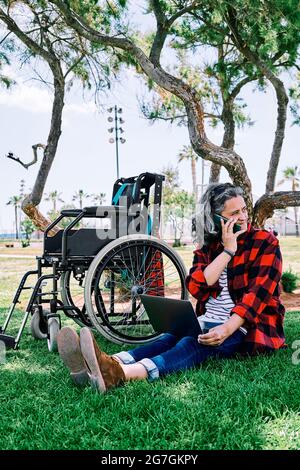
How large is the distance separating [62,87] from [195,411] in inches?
223

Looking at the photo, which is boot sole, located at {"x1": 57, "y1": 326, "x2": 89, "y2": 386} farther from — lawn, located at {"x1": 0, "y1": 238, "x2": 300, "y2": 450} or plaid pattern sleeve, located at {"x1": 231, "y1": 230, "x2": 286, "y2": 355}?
plaid pattern sleeve, located at {"x1": 231, "y1": 230, "x2": 286, "y2": 355}

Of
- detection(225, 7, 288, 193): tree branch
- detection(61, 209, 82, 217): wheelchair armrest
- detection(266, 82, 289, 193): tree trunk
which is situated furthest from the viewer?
detection(266, 82, 289, 193): tree trunk

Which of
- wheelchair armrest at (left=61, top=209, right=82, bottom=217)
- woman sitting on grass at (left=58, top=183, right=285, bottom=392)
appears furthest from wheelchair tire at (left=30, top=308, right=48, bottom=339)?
woman sitting on grass at (left=58, top=183, right=285, bottom=392)

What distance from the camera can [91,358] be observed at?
5.86 feet

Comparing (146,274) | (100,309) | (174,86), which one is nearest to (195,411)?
(100,309)

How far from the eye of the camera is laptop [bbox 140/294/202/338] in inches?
82.1

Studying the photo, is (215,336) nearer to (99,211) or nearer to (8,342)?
(99,211)

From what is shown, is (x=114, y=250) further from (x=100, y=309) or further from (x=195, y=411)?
(x=195, y=411)

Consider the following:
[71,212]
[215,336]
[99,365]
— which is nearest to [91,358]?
[99,365]

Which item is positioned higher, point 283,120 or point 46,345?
point 283,120

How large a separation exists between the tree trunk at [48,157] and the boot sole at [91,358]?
449 centimetres

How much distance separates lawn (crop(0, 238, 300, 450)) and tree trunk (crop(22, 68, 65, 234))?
4224mm

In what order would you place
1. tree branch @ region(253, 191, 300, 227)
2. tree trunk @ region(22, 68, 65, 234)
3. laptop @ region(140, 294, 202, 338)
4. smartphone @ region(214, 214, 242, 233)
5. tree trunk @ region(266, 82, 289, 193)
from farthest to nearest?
tree trunk @ region(22, 68, 65, 234) < tree trunk @ region(266, 82, 289, 193) < tree branch @ region(253, 191, 300, 227) < smartphone @ region(214, 214, 242, 233) < laptop @ region(140, 294, 202, 338)
